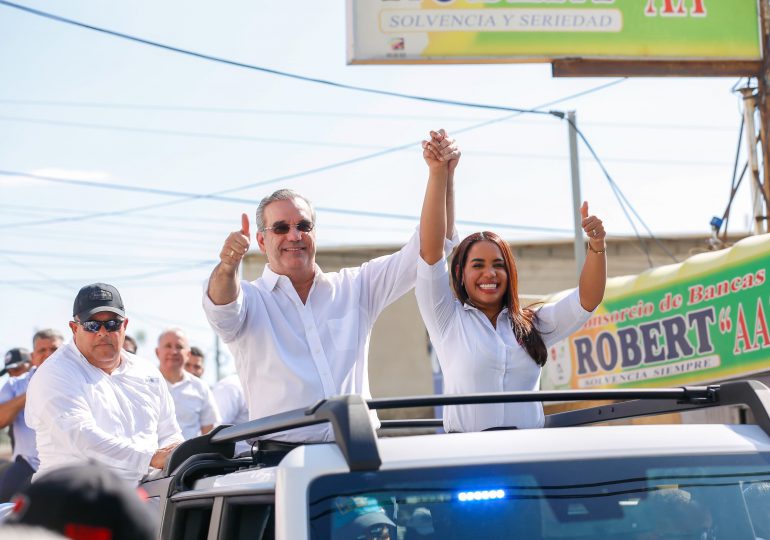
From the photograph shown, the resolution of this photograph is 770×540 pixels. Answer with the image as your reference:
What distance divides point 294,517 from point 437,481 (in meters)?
0.36

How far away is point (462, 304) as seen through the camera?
456 centimetres

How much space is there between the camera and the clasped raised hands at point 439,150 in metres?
4.34

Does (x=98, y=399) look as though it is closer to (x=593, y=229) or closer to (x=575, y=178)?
(x=593, y=229)

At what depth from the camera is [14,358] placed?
29.2 ft

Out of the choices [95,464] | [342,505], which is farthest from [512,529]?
[95,464]

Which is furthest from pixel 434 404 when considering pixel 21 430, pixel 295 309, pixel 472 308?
pixel 21 430

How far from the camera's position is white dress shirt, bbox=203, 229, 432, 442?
4.37 metres

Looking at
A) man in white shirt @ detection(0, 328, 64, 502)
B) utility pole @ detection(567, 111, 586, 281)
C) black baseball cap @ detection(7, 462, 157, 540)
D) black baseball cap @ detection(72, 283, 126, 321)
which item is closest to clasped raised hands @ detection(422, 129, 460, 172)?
black baseball cap @ detection(72, 283, 126, 321)

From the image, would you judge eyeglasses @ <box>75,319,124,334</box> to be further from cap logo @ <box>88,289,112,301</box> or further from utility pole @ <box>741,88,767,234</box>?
utility pole @ <box>741,88,767,234</box>

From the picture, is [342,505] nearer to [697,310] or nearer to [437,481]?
[437,481]

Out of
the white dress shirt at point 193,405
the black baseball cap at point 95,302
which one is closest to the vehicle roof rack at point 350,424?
the black baseball cap at point 95,302

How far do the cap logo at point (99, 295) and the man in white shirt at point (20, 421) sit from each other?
1.69m

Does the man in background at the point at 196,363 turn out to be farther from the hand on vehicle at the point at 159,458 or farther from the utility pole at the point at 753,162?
the utility pole at the point at 753,162

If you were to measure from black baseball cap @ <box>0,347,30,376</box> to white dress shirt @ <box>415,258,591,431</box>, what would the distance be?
209 inches
